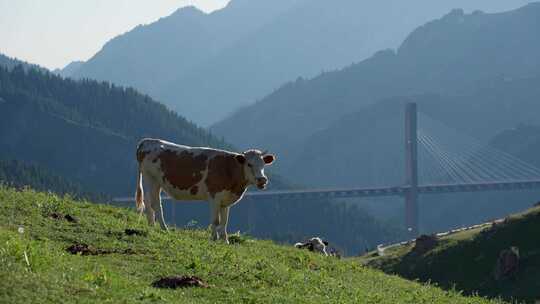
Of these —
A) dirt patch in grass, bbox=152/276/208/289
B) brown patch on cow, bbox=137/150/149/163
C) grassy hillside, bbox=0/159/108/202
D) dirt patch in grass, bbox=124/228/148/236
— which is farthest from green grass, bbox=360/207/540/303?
grassy hillside, bbox=0/159/108/202

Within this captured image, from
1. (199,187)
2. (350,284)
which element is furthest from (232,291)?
(199,187)

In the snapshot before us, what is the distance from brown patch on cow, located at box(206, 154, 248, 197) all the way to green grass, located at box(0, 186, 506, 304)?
4.06ft

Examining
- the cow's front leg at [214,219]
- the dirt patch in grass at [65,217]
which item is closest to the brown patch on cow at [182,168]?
the cow's front leg at [214,219]

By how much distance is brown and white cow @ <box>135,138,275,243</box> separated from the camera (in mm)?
19641

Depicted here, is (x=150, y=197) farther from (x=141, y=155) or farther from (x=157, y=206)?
(x=141, y=155)

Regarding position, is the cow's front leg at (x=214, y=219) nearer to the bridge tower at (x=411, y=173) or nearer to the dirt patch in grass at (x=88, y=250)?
the dirt patch in grass at (x=88, y=250)

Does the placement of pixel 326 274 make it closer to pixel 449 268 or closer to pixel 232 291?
pixel 232 291

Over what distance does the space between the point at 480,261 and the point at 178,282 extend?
45849mm

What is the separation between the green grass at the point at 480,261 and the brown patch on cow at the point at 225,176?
31034mm

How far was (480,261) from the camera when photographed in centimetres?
5591

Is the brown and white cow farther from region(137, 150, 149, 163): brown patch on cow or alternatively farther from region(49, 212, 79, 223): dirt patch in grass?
region(49, 212, 79, 223): dirt patch in grass

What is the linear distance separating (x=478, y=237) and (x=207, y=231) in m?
41.6

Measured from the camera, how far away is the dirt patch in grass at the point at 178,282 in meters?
12.8

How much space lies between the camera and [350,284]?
1659 cm
